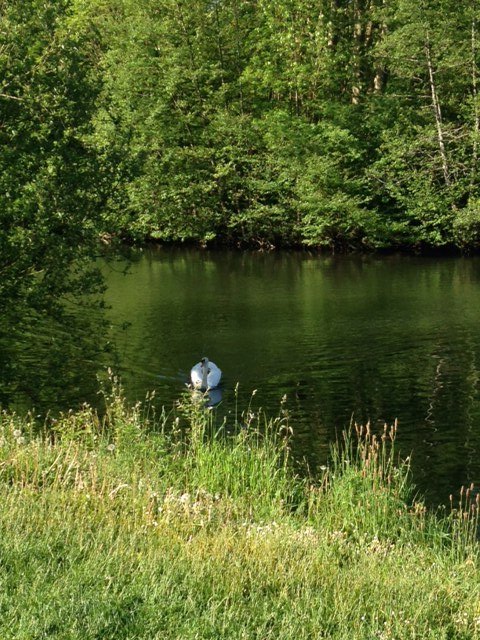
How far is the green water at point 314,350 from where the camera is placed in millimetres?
20391

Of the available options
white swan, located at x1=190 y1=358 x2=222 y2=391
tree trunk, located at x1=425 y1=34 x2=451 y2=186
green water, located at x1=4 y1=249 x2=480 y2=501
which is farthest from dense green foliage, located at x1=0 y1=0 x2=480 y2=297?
white swan, located at x1=190 y1=358 x2=222 y2=391

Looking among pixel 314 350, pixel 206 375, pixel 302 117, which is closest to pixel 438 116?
pixel 302 117

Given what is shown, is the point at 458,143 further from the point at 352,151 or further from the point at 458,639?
the point at 458,639

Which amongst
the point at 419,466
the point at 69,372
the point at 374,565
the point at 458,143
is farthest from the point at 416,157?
the point at 374,565

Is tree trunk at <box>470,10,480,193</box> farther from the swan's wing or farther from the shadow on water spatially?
the swan's wing

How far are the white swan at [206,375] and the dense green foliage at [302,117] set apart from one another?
23.3 m

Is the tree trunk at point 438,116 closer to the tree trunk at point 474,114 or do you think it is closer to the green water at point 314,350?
the tree trunk at point 474,114

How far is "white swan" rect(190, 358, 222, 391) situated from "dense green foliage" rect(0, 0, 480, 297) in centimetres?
2333

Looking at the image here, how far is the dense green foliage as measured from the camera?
52.4 meters

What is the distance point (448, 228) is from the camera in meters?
53.5

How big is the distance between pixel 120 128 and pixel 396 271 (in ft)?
93.4

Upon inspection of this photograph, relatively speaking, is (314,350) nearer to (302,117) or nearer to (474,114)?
(474,114)

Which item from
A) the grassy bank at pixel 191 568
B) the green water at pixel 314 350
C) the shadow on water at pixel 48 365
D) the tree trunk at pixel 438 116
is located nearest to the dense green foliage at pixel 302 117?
the tree trunk at pixel 438 116

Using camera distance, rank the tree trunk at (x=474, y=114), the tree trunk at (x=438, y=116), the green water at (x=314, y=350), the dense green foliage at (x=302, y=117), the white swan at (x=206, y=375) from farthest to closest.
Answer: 1. the dense green foliage at (x=302, y=117)
2. the tree trunk at (x=438, y=116)
3. the tree trunk at (x=474, y=114)
4. the white swan at (x=206, y=375)
5. the green water at (x=314, y=350)
